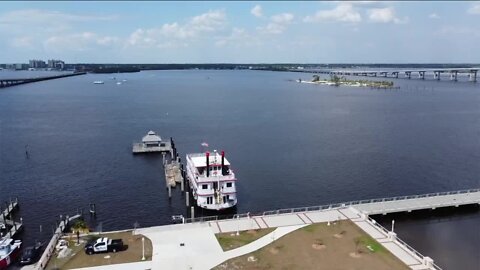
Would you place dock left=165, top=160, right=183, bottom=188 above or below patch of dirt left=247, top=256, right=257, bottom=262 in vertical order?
below

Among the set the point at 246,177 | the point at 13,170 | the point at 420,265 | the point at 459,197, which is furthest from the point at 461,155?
the point at 13,170

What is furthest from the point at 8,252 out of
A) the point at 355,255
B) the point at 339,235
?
the point at 355,255

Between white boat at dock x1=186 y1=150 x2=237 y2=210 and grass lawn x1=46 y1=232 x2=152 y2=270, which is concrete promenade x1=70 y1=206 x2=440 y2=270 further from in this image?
white boat at dock x1=186 y1=150 x2=237 y2=210

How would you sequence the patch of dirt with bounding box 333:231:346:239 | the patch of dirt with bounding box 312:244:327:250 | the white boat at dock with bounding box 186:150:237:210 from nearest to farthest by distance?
1. the patch of dirt with bounding box 312:244:327:250
2. the patch of dirt with bounding box 333:231:346:239
3. the white boat at dock with bounding box 186:150:237:210

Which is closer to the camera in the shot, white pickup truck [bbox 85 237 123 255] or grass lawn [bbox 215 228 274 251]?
white pickup truck [bbox 85 237 123 255]

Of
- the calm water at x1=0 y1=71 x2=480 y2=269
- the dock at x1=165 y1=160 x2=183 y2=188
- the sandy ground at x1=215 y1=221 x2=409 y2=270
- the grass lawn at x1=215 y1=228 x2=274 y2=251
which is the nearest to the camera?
the sandy ground at x1=215 y1=221 x2=409 y2=270

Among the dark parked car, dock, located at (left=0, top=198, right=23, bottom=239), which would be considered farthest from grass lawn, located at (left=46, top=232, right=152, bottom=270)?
dock, located at (left=0, top=198, right=23, bottom=239)

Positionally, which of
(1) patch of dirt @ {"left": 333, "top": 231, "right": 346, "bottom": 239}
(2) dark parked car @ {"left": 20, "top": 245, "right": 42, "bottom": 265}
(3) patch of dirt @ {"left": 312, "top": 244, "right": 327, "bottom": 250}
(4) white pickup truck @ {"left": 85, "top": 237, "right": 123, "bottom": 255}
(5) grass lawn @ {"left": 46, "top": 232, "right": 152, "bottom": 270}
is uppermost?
(4) white pickup truck @ {"left": 85, "top": 237, "right": 123, "bottom": 255}
